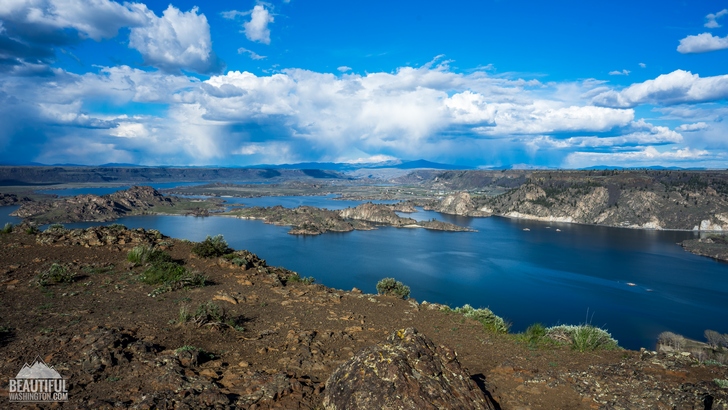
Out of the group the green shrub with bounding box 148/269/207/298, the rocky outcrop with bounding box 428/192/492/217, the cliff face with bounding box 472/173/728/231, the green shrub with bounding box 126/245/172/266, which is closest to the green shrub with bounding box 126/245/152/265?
the green shrub with bounding box 126/245/172/266

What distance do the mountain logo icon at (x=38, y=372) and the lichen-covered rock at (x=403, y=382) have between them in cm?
417

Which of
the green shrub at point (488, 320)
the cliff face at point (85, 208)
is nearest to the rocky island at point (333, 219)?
the cliff face at point (85, 208)

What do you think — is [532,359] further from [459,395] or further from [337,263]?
[337,263]

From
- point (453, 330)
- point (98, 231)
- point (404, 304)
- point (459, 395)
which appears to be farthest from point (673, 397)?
point (98, 231)

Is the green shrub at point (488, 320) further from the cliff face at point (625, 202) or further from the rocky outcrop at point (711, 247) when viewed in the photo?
the cliff face at point (625, 202)

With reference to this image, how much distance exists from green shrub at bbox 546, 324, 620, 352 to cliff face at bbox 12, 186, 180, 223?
137m

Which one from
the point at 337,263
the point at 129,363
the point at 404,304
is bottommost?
the point at 337,263

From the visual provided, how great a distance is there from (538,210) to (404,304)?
560ft

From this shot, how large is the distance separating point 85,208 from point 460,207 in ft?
490

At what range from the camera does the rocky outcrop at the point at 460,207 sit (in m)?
178

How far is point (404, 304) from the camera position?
529 inches

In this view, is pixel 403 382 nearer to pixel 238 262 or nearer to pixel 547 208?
pixel 238 262

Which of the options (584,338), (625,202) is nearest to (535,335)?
(584,338)

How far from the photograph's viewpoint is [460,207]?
182 meters
